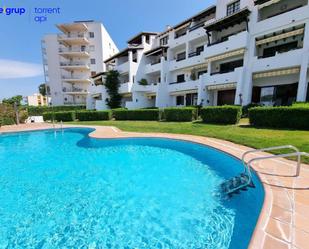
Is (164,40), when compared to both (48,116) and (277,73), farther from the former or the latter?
(48,116)

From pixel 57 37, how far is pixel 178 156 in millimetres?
51999

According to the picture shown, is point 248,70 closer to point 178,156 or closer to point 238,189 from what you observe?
point 178,156

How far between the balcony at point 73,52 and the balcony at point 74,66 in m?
2.05

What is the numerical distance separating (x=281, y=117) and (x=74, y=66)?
47520mm

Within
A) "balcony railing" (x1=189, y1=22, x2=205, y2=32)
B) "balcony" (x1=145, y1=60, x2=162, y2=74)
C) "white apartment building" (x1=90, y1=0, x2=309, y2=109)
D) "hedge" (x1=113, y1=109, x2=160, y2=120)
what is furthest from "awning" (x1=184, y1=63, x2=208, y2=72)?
"hedge" (x1=113, y1=109, x2=160, y2=120)

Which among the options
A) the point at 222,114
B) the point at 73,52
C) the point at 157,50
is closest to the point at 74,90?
the point at 73,52

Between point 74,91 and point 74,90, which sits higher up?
point 74,90

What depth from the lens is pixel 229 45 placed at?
20.5 m

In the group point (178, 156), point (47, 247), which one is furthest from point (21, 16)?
point (47, 247)

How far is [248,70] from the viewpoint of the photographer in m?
19.4

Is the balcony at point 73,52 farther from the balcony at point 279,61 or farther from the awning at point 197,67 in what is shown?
the balcony at point 279,61

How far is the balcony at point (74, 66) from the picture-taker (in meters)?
45.6

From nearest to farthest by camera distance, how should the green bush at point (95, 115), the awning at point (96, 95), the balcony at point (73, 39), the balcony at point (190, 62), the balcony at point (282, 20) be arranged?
1. the balcony at point (282, 20)
2. the balcony at point (190, 62)
3. the green bush at point (95, 115)
4. the awning at point (96, 95)
5. the balcony at point (73, 39)

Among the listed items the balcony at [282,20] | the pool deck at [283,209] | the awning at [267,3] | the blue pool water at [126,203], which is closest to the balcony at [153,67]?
the balcony at [282,20]
